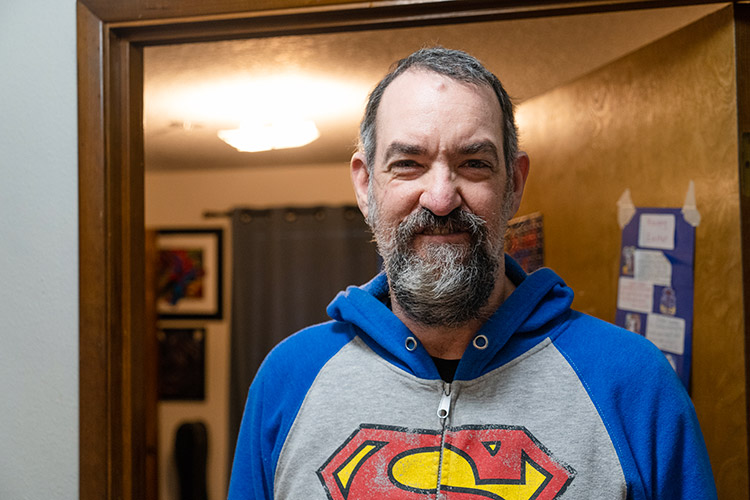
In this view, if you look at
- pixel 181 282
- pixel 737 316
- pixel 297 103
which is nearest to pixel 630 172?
pixel 737 316

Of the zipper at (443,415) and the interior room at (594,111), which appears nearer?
the zipper at (443,415)

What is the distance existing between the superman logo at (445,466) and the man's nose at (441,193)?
0.31m

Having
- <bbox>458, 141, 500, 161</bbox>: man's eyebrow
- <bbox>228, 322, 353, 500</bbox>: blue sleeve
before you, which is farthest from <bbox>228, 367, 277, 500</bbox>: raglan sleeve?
<bbox>458, 141, 500, 161</bbox>: man's eyebrow

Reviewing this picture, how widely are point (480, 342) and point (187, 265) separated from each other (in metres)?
3.47

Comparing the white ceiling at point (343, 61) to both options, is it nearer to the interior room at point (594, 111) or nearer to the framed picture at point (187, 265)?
the interior room at point (594, 111)

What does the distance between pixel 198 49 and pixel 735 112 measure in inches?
52.9

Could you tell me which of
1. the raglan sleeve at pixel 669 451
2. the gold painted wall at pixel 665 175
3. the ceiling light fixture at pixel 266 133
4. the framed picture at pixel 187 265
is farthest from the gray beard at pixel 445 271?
the framed picture at pixel 187 265

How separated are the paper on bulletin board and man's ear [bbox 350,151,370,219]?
72 cm

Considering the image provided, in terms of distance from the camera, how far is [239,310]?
3775 millimetres

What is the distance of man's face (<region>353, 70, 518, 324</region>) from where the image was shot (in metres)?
0.85

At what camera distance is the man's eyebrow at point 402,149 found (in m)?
0.85

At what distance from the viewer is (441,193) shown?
84cm

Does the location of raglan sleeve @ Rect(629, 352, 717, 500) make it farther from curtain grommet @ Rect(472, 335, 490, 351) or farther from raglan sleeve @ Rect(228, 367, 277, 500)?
raglan sleeve @ Rect(228, 367, 277, 500)

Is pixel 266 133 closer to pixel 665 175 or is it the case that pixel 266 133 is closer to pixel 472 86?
pixel 665 175
